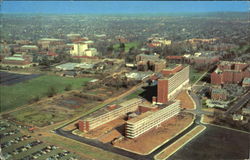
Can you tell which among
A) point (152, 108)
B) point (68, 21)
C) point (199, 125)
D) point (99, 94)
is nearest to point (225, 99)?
point (199, 125)

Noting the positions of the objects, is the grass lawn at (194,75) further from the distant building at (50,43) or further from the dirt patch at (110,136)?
the distant building at (50,43)

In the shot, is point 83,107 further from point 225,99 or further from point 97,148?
point 225,99

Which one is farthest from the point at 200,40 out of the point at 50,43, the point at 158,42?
the point at 50,43

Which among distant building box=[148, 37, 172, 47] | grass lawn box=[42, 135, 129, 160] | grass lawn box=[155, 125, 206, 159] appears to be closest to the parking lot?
grass lawn box=[42, 135, 129, 160]

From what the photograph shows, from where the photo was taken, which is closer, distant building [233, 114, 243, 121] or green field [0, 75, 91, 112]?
distant building [233, 114, 243, 121]

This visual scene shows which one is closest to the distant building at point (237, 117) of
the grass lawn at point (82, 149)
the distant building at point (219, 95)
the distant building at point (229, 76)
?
the distant building at point (219, 95)

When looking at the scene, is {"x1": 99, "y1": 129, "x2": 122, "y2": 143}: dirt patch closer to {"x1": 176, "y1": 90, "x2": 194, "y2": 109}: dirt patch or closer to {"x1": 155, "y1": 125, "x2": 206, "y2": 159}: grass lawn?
{"x1": 155, "y1": 125, "x2": 206, "y2": 159}: grass lawn

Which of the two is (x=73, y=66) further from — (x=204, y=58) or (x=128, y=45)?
(x=204, y=58)
